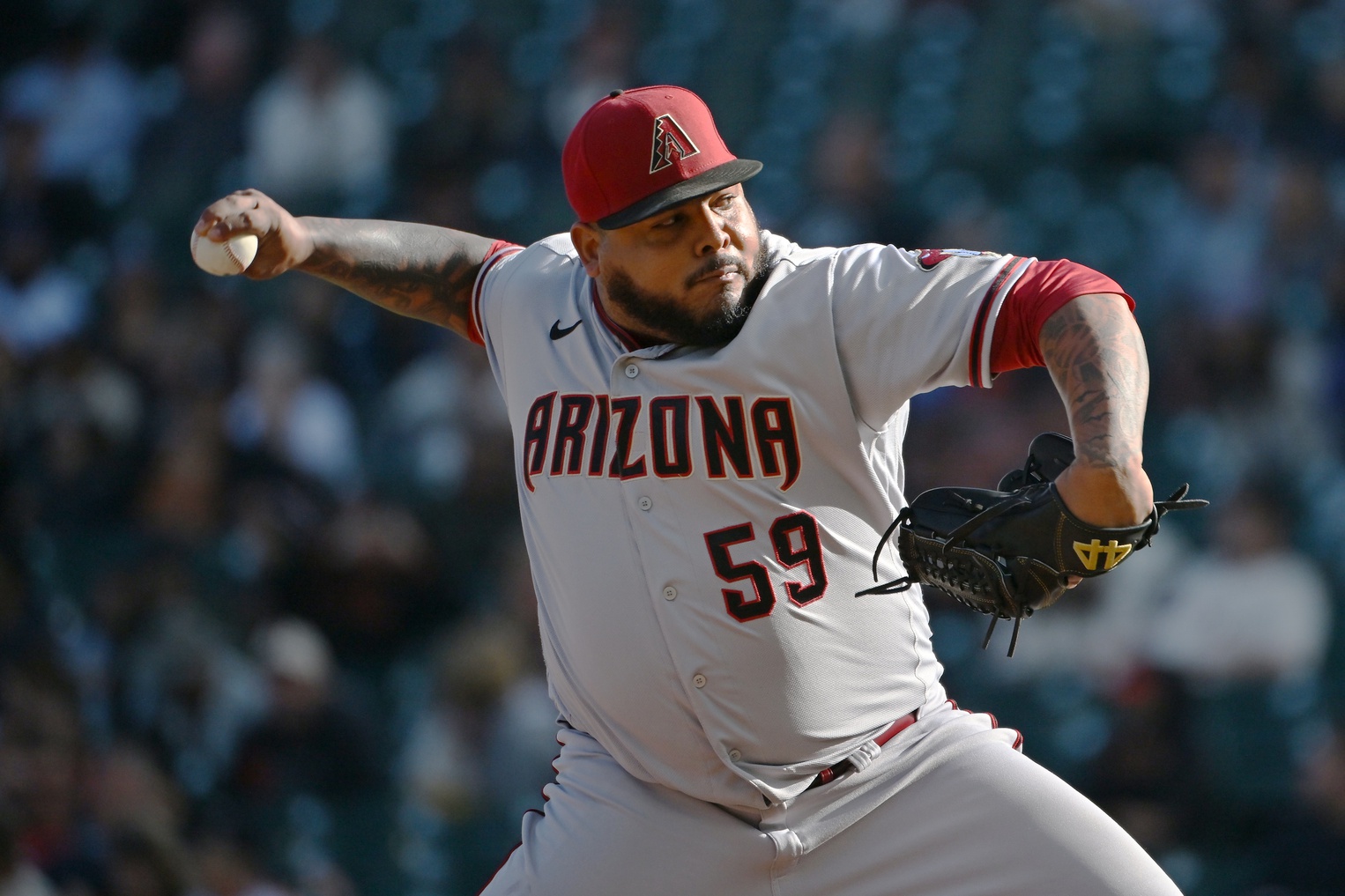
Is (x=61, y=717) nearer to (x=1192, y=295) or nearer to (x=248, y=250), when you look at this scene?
(x=248, y=250)

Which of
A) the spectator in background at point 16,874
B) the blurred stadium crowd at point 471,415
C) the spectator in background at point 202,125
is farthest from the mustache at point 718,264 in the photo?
the spectator in background at point 202,125

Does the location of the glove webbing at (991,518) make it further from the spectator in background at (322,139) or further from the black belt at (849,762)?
the spectator in background at (322,139)

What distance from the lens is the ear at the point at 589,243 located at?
284 cm

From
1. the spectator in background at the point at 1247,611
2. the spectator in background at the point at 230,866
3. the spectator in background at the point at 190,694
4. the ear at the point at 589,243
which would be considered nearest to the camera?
the ear at the point at 589,243

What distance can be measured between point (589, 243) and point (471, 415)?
3634 mm

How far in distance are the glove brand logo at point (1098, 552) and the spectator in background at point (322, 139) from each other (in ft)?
19.3

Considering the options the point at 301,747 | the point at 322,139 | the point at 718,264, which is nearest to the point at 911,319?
the point at 718,264

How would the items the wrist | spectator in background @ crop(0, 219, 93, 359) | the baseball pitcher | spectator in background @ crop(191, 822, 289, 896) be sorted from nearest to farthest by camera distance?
the wrist
the baseball pitcher
spectator in background @ crop(191, 822, 289, 896)
spectator in background @ crop(0, 219, 93, 359)

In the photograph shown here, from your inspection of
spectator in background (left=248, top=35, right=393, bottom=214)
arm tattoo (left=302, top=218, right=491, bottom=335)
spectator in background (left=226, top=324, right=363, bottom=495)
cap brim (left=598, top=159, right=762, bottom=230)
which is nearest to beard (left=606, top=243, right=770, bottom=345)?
cap brim (left=598, top=159, right=762, bottom=230)

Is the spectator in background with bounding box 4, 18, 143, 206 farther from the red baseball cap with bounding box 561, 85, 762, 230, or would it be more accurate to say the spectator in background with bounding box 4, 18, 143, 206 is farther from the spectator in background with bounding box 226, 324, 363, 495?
the red baseball cap with bounding box 561, 85, 762, 230

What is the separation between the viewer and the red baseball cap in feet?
8.80

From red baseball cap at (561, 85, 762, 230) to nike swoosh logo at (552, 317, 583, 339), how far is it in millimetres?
210

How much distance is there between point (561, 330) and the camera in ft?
9.60

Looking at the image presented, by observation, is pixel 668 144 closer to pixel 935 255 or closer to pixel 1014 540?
pixel 935 255
